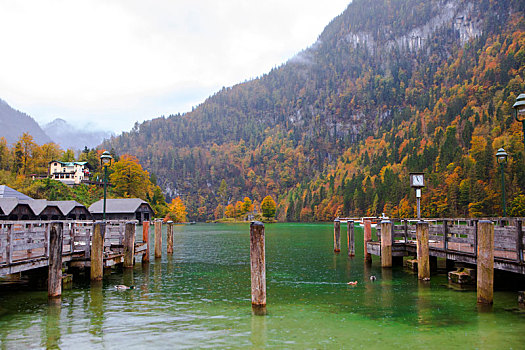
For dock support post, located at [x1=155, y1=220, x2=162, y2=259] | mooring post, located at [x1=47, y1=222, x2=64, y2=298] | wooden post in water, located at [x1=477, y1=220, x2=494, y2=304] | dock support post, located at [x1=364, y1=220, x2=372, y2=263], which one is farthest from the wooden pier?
dock support post, located at [x1=364, y1=220, x2=372, y2=263]

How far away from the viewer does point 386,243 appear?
2547 cm

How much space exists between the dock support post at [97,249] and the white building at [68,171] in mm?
116285

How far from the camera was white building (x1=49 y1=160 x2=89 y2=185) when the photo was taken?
129125 mm

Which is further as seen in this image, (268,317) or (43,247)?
(43,247)

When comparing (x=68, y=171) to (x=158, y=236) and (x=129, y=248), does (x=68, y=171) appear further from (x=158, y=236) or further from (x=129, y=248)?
(x=129, y=248)

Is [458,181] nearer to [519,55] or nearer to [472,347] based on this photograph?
[519,55]

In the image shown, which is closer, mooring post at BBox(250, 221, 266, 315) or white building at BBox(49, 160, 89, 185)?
mooring post at BBox(250, 221, 266, 315)

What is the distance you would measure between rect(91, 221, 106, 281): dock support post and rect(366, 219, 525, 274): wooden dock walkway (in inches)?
666

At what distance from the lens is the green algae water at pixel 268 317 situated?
12039 millimetres

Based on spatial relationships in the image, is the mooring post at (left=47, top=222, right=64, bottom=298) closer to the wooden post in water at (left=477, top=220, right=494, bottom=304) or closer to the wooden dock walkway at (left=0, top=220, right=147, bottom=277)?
the wooden dock walkway at (left=0, top=220, right=147, bottom=277)

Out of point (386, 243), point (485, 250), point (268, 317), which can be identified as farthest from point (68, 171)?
point (485, 250)

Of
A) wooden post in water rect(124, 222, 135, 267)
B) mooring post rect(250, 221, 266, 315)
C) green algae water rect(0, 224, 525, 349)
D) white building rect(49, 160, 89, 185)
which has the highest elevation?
white building rect(49, 160, 89, 185)

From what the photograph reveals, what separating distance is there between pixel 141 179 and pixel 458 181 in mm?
93842

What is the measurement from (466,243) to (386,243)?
7.19 m
